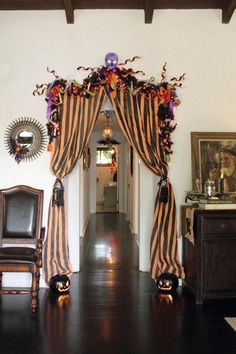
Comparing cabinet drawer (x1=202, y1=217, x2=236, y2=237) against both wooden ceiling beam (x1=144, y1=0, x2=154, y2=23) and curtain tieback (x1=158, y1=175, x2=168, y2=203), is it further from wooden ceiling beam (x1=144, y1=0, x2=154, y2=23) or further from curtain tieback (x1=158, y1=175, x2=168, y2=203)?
wooden ceiling beam (x1=144, y1=0, x2=154, y2=23)

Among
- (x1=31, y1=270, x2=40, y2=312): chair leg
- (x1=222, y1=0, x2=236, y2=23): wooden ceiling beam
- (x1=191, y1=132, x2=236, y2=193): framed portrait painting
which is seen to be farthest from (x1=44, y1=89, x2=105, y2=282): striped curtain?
(x1=222, y1=0, x2=236, y2=23): wooden ceiling beam

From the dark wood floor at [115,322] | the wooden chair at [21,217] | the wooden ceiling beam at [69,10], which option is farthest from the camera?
the wooden ceiling beam at [69,10]

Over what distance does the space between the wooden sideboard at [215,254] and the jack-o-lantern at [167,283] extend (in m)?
0.41

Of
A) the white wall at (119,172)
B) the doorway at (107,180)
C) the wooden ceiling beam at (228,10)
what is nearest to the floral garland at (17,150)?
the wooden ceiling beam at (228,10)

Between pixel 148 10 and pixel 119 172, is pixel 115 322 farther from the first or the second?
pixel 119 172

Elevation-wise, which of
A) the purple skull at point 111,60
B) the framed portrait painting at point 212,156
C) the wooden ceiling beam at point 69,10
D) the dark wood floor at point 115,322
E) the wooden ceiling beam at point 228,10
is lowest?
the dark wood floor at point 115,322

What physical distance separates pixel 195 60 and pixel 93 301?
3215mm

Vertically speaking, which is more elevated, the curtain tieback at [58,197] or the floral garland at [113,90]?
the floral garland at [113,90]

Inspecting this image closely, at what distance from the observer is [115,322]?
349 cm

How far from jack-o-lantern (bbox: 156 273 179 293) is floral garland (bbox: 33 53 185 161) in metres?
1.51

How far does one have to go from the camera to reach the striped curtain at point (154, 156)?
4.58 m

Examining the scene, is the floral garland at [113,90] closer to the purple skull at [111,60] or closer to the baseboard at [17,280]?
the purple skull at [111,60]

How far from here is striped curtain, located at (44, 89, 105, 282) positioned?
4551 mm

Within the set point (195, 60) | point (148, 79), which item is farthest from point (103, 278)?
point (195, 60)
